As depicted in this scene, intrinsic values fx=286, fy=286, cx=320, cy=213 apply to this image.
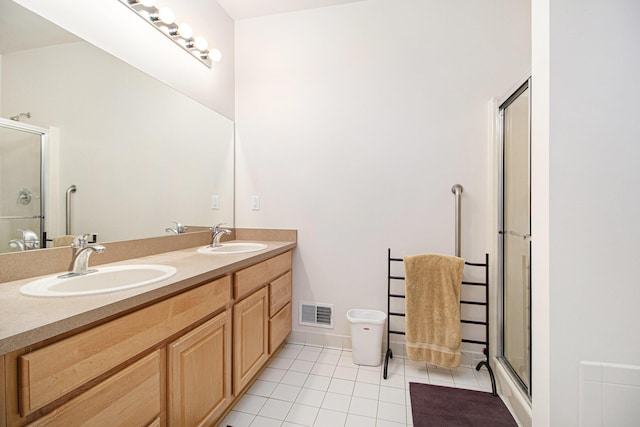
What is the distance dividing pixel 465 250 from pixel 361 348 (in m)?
0.99

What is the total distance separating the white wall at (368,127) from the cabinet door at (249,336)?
55 centimetres

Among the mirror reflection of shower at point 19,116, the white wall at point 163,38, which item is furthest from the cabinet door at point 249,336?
the white wall at point 163,38

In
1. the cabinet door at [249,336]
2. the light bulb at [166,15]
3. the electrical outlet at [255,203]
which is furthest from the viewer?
the electrical outlet at [255,203]

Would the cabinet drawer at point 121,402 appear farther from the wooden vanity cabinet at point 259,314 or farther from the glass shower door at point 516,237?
the glass shower door at point 516,237

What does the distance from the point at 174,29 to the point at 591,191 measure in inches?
86.9

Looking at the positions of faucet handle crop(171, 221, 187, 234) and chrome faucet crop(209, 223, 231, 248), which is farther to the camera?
chrome faucet crop(209, 223, 231, 248)

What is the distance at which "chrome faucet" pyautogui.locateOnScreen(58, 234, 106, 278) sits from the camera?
114 centimetres

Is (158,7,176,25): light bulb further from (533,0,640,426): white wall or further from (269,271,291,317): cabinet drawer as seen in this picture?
(533,0,640,426): white wall

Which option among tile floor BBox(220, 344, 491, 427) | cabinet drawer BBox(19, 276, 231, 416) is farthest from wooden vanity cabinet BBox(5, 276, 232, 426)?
tile floor BBox(220, 344, 491, 427)

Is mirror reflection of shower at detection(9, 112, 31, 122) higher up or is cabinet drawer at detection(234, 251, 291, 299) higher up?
mirror reflection of shower at detection(9, 112, 31, 122)

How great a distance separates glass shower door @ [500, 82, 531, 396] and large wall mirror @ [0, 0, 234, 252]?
2.04 metres

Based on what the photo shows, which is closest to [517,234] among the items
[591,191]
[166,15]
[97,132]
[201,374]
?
[591,191]

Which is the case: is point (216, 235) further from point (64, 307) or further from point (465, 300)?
point (465, 300)

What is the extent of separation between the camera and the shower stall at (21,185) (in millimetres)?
1046
